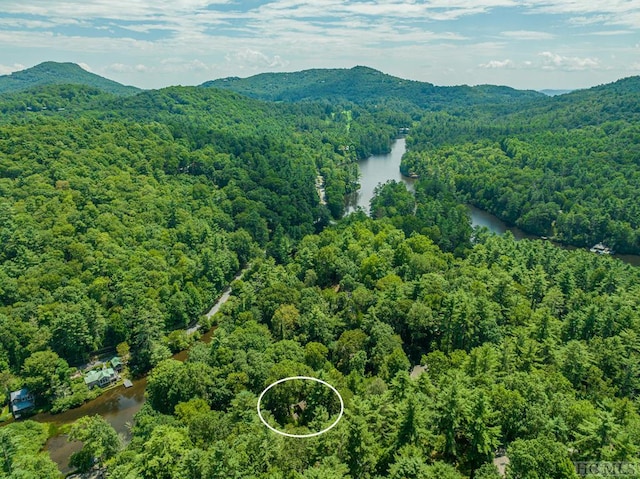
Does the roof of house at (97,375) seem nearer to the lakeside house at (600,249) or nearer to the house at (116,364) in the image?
the house at (116,364)

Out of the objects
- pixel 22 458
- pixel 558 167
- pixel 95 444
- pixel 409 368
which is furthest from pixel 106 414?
pixel 558 167

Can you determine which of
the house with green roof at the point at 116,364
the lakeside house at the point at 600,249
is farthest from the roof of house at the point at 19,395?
the lakeside house at the point at 600,249

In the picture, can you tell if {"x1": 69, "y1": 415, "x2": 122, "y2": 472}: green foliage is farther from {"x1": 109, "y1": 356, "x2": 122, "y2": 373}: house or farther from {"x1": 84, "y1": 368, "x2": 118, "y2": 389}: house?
{"x1": 109, "y1": 356, "x2": 122, "y2": 373}: house

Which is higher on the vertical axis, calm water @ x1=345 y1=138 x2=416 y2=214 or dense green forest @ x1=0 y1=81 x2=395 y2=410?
dense green forest @ x1=0 y1=81 x2=395 y2=410

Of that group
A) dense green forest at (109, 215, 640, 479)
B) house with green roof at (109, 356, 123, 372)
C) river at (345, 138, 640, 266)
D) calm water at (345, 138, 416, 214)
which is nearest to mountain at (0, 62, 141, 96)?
calm water at (345, 138, 416, 214)

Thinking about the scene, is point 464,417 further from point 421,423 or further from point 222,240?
point 222,240

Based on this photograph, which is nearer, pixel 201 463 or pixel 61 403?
pixel 201 463

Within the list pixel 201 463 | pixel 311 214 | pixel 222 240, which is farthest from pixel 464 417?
pixel 311 214
